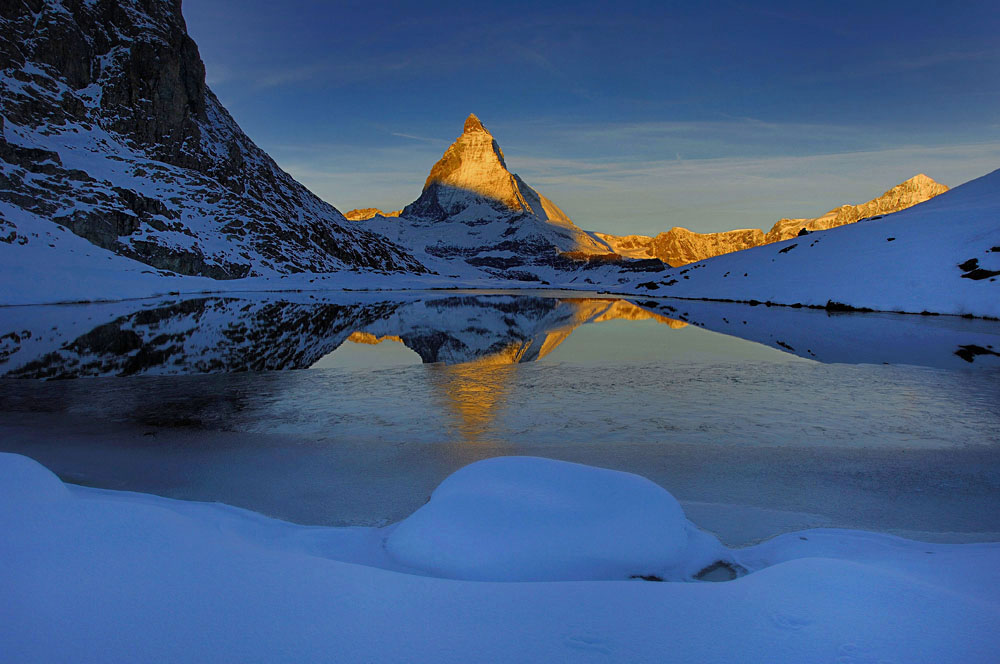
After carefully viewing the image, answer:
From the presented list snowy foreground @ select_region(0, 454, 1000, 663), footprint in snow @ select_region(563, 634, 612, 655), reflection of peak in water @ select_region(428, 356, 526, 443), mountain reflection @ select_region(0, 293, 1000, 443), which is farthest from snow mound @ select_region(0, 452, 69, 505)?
reflection of peak in water @ select_region(428, 356, 526, 443)

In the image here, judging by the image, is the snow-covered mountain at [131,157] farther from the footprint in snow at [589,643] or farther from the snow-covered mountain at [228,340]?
the footprint in snow at [589,643]

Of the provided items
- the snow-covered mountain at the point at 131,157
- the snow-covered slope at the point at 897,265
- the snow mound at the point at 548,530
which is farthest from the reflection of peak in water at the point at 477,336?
the snow-covered mountain at the point at 131,157

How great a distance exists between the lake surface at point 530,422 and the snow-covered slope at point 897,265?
1473 cm

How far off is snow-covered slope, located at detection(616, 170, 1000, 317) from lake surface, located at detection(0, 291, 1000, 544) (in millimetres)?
14728

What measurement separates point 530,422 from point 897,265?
1379 inches

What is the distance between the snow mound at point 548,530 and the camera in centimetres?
343

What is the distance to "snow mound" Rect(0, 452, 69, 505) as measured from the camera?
322 centimetres

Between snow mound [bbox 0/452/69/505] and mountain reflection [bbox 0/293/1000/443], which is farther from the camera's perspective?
mountain reflection [bbox 0/293/1000/443]

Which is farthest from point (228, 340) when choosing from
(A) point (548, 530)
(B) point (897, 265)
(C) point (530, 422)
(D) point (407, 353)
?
(B) point (897, 265)

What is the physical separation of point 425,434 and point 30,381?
897 cm

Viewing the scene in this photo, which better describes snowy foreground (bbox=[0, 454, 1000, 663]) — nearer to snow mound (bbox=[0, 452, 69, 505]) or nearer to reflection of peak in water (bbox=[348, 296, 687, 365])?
snow mound (bbox=[0, 452, 69, 505])

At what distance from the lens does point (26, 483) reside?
3363mm

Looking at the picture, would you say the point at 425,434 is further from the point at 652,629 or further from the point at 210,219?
the point at 210,219

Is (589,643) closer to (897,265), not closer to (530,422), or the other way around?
(530,422)
